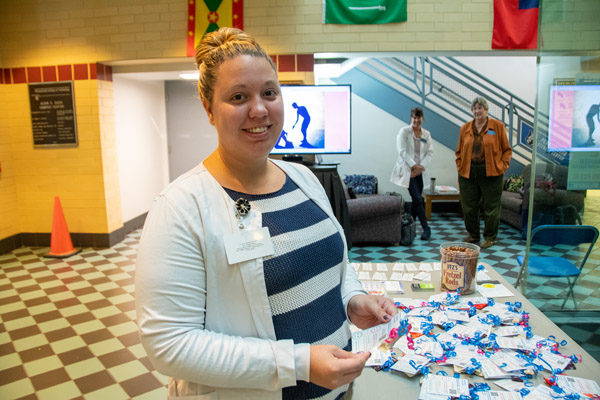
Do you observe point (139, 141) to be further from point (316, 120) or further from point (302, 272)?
point (302, 272)

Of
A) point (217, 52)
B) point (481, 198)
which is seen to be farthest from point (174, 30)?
Answer: point (217, 52)

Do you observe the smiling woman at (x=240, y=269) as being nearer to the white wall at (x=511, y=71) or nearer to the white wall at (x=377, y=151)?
the white wall at (x=377, y=151)

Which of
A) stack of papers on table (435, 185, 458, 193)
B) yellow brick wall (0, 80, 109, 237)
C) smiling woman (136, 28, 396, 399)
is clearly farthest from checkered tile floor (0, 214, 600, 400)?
smiling woman (136, 28, 396, 399)

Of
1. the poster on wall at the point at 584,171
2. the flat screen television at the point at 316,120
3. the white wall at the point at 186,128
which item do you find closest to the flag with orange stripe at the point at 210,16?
the flat screen television at the point at 316,120

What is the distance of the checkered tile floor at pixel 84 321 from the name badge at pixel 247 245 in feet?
7.25

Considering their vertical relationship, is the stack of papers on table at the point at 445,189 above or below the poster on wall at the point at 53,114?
below

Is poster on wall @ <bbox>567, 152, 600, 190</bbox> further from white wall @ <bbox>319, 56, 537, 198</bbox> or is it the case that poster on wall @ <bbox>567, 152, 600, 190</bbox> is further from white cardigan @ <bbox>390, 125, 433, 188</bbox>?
white wall @ <bbox>319, 56, 537, 198</bbox>

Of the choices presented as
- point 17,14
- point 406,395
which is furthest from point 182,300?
point 17,14

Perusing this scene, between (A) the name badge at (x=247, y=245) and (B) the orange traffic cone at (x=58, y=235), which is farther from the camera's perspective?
(B) the orange traffic cone at (x=58, y=235)

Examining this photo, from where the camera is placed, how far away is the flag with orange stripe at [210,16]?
17.9 feet

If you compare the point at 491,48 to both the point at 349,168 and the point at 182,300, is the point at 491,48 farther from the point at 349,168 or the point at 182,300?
the point at 182,300

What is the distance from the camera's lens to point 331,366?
961 millimetres

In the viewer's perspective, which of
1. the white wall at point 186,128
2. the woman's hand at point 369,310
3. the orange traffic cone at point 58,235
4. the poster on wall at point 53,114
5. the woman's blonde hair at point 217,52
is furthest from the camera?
the white wall at point 186,128

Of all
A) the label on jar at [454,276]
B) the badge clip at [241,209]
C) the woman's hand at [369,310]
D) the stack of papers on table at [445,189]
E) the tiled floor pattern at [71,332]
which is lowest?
the tiled floor pattern at [71,332]
